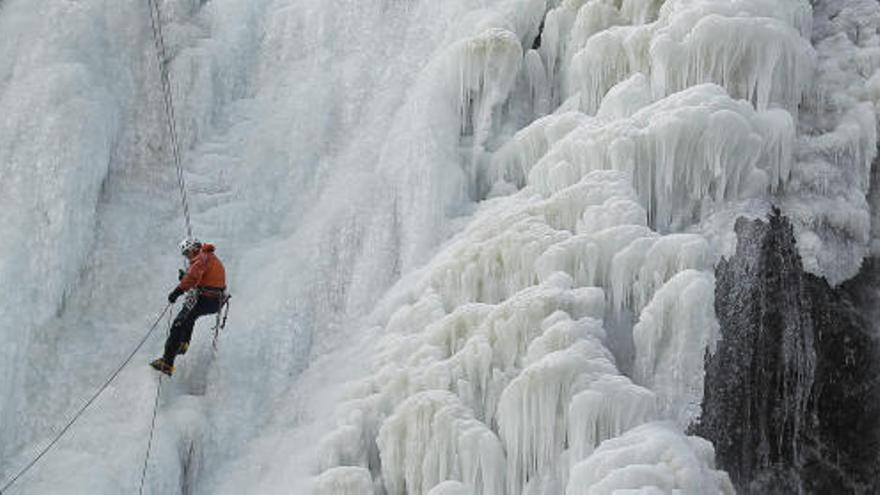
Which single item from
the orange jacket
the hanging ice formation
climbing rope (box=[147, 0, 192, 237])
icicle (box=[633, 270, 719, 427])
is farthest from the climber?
icicle (box=[633, 270, 719, 427])

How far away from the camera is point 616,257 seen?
10.5 m

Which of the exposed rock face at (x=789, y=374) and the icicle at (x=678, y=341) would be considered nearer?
the icicle at (x=678, y=341)

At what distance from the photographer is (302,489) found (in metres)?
10.8

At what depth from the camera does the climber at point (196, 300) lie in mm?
11586

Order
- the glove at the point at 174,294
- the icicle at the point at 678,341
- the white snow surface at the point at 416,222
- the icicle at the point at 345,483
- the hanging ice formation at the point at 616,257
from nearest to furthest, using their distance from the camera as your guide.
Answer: the hanging ice formation at the point at 616,257
the icicle at the point at 678,341
the white snow surface at the point at 416,222
the icicle at the point at 345,483
the glove at the point at 174,294

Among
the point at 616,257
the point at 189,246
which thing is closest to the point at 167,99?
the point at 189,246

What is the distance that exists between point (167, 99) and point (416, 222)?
11.0ft

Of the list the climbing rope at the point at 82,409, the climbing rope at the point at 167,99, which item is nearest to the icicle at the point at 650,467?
the climbing rope at the point at 82,409

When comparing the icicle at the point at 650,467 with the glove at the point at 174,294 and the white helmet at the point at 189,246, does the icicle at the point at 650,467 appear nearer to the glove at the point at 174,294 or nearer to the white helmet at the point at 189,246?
the glove at the point at 174,294

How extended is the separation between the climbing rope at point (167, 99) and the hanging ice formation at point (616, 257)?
2830mm

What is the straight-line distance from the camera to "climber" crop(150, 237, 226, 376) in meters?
11.6

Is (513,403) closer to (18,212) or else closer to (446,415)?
(446,415)

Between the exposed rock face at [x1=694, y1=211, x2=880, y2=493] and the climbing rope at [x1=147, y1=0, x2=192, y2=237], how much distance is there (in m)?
5.60

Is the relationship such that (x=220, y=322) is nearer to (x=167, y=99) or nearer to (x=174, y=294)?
(x=174, y=294)
